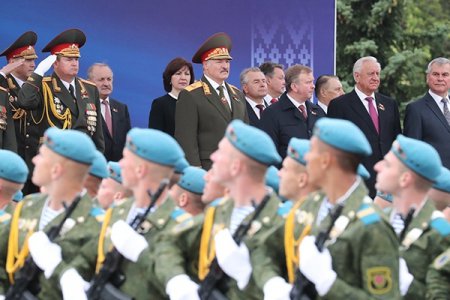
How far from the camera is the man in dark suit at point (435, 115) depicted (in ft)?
52.9

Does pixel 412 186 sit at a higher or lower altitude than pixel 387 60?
higher

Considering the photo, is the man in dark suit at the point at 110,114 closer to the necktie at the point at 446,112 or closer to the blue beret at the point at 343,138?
the necktie at the point at 446,112

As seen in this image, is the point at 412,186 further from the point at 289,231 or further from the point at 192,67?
the point at 192,67

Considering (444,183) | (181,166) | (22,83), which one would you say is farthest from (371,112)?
(181,166)

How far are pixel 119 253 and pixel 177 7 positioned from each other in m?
8.41

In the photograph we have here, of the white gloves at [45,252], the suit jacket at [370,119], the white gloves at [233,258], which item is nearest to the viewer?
the white gloves at [233,258]

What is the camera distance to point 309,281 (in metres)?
8.34

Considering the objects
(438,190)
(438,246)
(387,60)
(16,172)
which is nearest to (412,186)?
(438,246)


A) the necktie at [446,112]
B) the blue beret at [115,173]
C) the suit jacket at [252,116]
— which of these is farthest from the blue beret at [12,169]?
the necktie at [446,112]

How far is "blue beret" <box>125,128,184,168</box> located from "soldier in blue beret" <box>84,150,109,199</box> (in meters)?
Result: 1.09

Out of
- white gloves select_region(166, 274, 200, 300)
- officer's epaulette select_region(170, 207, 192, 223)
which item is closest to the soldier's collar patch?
white gloves select_region(166, 274, 200, 300)

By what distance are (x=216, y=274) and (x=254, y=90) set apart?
7846 mm

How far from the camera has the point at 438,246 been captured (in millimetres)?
9500

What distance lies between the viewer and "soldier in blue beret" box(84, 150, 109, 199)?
1084 centimetres
